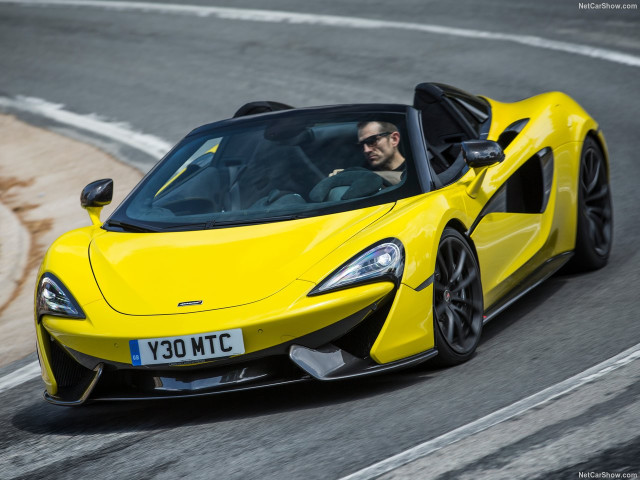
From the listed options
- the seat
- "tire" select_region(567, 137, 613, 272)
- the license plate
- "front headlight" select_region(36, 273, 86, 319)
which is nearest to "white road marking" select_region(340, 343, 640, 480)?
the license plate

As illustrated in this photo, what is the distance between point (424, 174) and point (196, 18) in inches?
552

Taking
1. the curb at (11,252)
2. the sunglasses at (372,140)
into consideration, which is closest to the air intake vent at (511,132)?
the sunglasses at (372,140)

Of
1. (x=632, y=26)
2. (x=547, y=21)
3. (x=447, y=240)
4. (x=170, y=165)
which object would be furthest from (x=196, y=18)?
(x=447, y=240)

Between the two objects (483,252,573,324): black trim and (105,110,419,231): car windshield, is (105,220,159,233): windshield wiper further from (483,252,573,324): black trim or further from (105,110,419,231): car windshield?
(483,252,573,324): black trim

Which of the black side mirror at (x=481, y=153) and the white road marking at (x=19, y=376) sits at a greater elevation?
the black side mirror at (x=481, y=153)

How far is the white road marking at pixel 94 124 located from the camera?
38.7 ft

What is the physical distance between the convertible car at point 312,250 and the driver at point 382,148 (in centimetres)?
1

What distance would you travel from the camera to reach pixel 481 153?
5.70m

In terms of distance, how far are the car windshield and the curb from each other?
229 centimetres

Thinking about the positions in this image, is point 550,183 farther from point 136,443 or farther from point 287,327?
point 136,443

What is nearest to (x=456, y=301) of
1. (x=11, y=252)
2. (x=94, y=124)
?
(x=11, y=252)

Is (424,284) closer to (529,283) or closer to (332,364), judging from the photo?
(332,364)

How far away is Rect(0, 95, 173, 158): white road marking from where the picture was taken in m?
11.8

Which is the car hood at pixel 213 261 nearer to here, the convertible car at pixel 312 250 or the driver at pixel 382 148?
the convertible car at pixel 312 250
